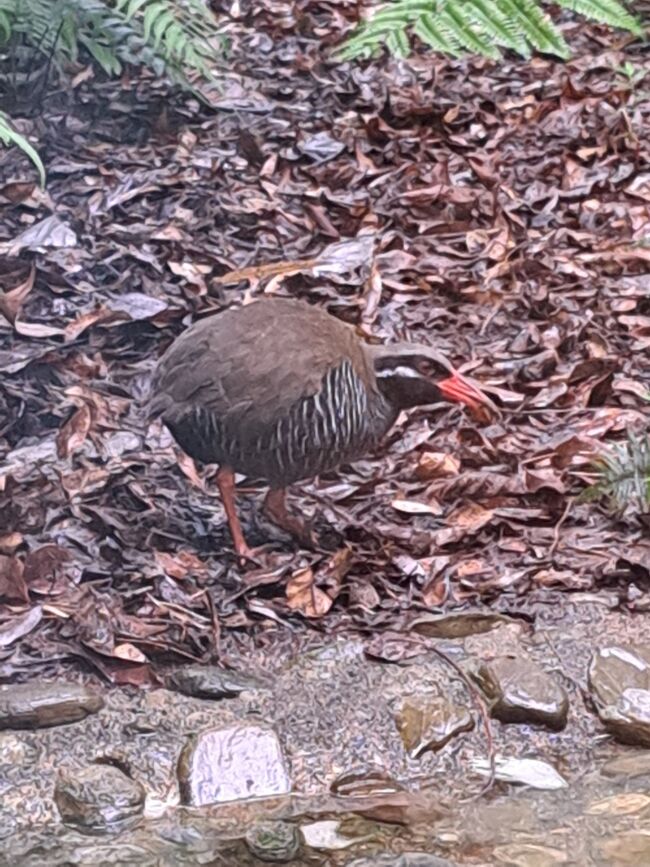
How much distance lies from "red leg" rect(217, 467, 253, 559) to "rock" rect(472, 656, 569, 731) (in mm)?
895

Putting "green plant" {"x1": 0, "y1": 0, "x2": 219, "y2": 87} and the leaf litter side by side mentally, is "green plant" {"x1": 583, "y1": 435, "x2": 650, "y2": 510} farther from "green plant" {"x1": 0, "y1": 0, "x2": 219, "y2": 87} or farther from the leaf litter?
"green plant" {"x1": 0, "y1": 0, "x2": 219, "y2": 87}

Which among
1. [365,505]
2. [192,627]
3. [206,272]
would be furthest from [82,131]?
[192,627]

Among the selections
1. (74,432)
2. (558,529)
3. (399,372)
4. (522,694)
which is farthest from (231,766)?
(74,432)

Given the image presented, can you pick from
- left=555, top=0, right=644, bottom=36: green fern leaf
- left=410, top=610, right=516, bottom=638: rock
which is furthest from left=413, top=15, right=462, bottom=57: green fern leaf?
left=410, top=610, right=516, bottom=638: rock

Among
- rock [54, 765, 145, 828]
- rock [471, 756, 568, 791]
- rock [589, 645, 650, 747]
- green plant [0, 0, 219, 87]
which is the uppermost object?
green plant [0, 0, 219, 87]

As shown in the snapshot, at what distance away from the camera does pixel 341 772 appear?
140 inches

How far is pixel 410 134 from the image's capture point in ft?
22.8

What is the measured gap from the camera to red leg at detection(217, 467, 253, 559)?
425 centimetres

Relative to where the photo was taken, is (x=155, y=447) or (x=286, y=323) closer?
(x=286, y=323)

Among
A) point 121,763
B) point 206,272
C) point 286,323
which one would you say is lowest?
point 121,763

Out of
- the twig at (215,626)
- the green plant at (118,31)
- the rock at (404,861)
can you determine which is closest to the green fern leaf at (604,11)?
the twig at (215,626)

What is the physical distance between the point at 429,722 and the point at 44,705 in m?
1.00

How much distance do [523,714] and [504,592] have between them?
59 centimetres

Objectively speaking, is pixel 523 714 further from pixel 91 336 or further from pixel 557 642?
pixel 91 336
